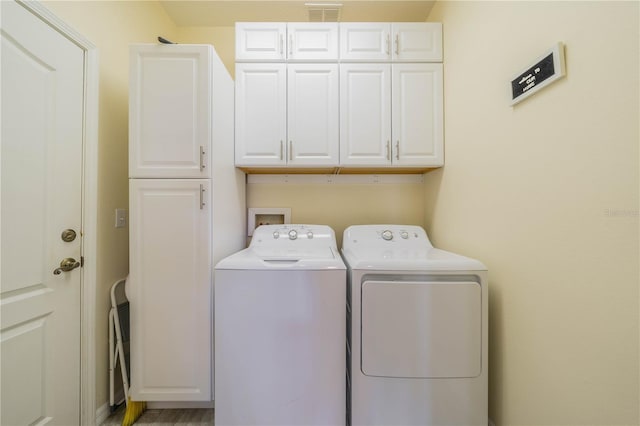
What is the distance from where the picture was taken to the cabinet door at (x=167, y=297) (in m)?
1.30

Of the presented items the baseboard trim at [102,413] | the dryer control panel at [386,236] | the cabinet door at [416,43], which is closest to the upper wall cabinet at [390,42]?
the cabinet door at [416,43]

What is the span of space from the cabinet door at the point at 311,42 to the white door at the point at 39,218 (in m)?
1.24

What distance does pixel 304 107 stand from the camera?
5.53 feet

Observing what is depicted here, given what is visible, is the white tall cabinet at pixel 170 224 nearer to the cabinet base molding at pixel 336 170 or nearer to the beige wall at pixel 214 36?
the cabinet base molding at pixel 336 170

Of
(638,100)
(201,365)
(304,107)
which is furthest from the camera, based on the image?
(304,107)

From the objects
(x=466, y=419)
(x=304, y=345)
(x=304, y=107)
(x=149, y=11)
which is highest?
(x=149, y=11)

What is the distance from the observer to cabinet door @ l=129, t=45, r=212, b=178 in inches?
51.4

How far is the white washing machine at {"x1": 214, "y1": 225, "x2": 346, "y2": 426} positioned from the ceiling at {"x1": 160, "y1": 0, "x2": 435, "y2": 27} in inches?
81.4

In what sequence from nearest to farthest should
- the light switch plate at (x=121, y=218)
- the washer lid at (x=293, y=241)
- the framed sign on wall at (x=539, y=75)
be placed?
the framed sign on wall at (x=539, y=75)
the light switch plate at (x=121, y=218)
the washer lid at (x=293, y=241)

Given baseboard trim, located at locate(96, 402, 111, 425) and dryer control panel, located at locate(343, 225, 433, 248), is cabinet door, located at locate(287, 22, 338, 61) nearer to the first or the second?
dryer control panel, located at locate(343, 225, 433, 248)

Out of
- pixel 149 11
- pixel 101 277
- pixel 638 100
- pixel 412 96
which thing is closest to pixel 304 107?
pixel 412 96

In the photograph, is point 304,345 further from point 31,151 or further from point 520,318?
point 31,151

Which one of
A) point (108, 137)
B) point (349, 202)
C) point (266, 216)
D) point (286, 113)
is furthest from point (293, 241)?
point (108, 137)

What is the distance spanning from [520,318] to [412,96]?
1.52 m
